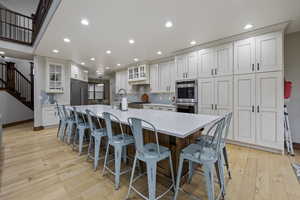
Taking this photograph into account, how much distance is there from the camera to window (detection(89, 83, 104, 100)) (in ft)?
30.3

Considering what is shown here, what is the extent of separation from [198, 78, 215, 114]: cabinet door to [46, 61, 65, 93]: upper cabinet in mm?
4992

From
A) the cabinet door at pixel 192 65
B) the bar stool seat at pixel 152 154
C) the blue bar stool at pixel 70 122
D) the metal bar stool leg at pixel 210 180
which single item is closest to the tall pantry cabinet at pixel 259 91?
the cabinet door at pixel 192 65

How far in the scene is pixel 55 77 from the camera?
5113 millimetres

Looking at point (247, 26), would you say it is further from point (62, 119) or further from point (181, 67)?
point (62, 119)

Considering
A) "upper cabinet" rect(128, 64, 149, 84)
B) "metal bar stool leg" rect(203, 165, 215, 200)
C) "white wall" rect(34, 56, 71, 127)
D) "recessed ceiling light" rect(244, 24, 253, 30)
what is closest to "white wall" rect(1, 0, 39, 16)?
"white wall" rect(34, 56, 71, 127)

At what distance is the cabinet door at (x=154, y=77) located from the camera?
206 inches

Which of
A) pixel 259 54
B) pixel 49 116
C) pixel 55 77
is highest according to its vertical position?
pixel 259 54

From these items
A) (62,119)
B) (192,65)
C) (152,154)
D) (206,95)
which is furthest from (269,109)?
(62,119)

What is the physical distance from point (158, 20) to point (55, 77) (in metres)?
4.63

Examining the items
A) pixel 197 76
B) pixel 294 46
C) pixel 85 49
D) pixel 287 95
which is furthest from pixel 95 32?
pixel 294 46

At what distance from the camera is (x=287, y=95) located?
2762 mm

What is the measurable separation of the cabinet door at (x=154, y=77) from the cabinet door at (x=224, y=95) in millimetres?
2310

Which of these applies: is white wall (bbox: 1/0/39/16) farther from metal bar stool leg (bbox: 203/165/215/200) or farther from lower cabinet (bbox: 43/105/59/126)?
metal bar stool leg (bbox: 203/165/215/200)

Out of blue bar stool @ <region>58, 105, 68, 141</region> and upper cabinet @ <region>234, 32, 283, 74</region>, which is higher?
upper cabinet @ <region>234, 32, 283, 74</region>
